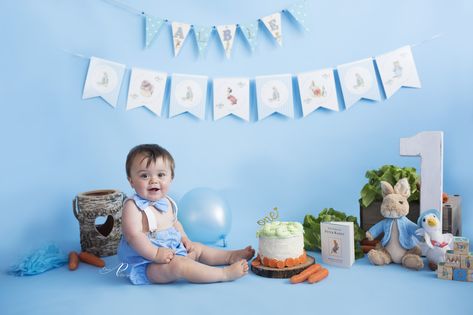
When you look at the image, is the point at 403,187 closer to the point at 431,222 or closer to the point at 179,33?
the point at 431,222

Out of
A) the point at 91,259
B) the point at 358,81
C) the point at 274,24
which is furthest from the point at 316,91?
the point at 91,259

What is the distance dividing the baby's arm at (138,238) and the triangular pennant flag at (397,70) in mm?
1697

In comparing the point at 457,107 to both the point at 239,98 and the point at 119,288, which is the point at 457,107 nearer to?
the point at 239,98

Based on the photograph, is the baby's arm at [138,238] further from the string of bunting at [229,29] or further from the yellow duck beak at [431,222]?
the string of bunting at [229,29]

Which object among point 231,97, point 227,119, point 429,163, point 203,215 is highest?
point 231,97

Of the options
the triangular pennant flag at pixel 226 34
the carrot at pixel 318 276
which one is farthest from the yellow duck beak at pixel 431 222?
the triangular pennant flag at pixel 226 34

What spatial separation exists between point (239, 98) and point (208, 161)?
0.43 m

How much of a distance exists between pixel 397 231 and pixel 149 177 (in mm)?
1123

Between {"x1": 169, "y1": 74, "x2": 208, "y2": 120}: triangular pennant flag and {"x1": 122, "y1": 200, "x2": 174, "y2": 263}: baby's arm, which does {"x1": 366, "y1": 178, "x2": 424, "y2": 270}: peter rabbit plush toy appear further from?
{"x1": 169, "y1": 74, "x2": 208, "y2": 120}: triangular pennant flag

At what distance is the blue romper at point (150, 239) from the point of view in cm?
210

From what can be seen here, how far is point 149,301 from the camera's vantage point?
1.89 meters

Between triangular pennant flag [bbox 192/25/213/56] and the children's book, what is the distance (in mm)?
1381

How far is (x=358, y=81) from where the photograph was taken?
3.00m

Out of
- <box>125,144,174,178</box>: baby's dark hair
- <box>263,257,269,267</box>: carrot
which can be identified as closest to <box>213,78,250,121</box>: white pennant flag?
<box>125,144,174,178</box>: baby's dark hair
